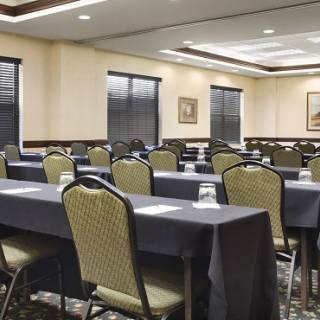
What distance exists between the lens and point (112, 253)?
1.96 metres

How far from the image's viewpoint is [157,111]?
38.4ft

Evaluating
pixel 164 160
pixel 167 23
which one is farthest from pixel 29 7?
pixel 164 160

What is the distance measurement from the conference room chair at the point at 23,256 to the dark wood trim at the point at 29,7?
192 inches

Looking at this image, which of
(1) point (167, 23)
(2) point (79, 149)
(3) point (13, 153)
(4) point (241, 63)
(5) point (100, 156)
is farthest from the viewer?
(4) point (241, 63)

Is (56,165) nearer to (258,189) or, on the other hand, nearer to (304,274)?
(258,189)

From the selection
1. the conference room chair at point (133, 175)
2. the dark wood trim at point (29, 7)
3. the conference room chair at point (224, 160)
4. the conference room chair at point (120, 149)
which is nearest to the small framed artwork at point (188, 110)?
the conference room chair at point (120, 149)

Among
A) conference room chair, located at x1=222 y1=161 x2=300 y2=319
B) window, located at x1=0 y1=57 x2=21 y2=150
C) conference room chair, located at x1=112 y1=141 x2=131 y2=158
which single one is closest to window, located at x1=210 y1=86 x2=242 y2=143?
window, located at x1=0 y1=57 x2=21 y2=150

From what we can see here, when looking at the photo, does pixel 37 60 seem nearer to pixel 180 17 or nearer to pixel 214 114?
pixel 180 17

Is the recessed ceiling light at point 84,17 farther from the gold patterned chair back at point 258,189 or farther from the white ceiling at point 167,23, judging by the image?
the gold patterned chair back at point 258,189

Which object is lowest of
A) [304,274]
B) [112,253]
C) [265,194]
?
[304,274]

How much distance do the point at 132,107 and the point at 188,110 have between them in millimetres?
1832

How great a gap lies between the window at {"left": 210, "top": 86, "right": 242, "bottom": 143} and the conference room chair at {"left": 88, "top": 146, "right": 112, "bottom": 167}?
722 cm

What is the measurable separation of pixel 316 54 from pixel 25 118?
7205 mm

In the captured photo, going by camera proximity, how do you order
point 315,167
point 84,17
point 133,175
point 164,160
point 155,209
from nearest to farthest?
point 155,209, point 133,175, point 315,167, point 164,160, point 84,17
